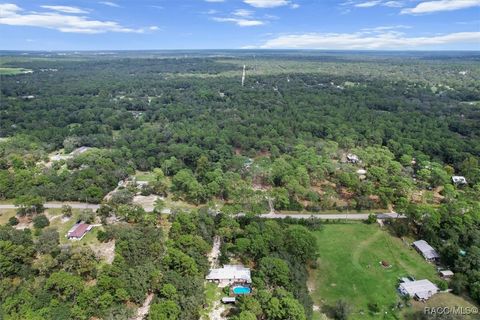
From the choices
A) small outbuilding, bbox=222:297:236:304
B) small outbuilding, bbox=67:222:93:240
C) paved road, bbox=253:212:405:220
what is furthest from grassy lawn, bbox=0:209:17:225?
paved road, bbox=253:212:405:220

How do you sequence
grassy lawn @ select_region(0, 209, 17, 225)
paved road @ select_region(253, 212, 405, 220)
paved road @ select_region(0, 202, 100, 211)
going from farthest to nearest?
1. paved road @ select_region(0, 202, 100, 211)
2. paved road @ select_region(253, 212, 405, 220)
3. grassy lawn @ select_region(0, 209, 17, 225)

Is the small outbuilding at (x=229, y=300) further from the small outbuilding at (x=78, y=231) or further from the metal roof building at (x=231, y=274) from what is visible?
the small outbuilding at (x=78, y=231)

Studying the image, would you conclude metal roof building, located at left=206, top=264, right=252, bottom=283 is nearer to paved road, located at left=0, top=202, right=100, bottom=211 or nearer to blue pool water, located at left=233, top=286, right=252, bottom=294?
blue pool water, located at left=233, top=286, right=252, bottom=294

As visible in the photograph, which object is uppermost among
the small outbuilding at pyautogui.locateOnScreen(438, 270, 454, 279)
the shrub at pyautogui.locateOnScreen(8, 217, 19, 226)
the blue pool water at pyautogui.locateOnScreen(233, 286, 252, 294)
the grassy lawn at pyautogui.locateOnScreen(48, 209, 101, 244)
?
the shrub at pyautogui.locateOnScreen(8, 217, 19, 226)

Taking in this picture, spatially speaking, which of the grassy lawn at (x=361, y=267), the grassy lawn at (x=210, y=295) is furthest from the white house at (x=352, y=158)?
the grassy lawn at (x=210, y=295)

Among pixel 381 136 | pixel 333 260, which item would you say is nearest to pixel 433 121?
pixel 381 136

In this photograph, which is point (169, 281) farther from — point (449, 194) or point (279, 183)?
point (449, 194)
